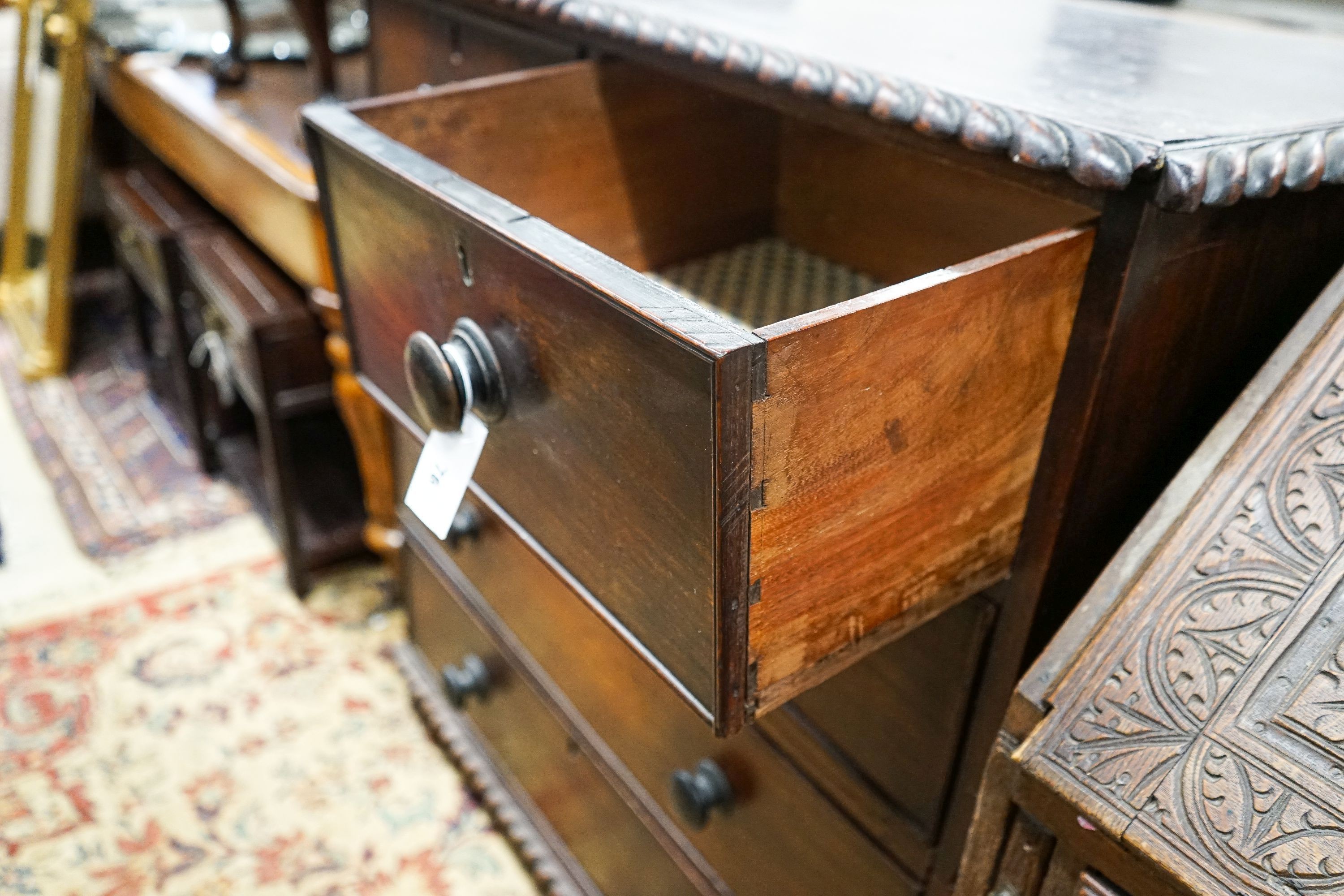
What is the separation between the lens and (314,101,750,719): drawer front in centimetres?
40

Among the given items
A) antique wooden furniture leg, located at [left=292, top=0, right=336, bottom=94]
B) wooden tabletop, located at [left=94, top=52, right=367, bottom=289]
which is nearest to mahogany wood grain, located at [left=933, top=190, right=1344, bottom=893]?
wooden tabletop, located at [left=94, top=52, right=367, bottom=289]

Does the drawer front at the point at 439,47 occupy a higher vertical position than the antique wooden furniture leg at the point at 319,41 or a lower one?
higher

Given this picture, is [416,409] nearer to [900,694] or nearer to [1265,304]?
[900,694]

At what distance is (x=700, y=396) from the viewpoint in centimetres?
38

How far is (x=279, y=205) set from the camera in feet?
3.84

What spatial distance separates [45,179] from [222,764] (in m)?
1.25

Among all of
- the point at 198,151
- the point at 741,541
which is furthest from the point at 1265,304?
the point at 198,151

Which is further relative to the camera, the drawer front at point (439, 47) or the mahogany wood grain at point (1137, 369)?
the drawer front at point (439, 47)

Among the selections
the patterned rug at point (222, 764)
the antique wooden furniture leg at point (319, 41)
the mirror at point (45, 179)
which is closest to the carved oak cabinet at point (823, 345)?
the patterned rug at point (222, 764)

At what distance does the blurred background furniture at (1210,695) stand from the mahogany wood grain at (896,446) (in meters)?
0.08

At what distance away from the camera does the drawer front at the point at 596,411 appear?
0.40 meters

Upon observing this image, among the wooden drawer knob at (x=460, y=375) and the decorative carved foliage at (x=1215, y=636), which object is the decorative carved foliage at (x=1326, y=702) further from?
the wooden drawer knob at (x=460, y=375)

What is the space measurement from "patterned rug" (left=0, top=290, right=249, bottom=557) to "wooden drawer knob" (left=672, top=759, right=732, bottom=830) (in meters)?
1.09

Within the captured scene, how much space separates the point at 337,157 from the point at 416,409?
6.5 inches
